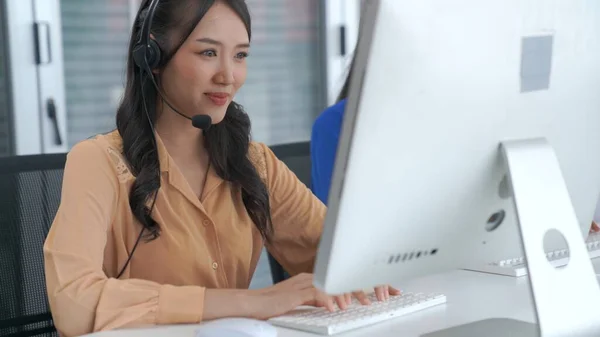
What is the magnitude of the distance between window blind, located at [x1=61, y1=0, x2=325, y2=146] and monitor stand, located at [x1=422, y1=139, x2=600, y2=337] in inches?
93.5

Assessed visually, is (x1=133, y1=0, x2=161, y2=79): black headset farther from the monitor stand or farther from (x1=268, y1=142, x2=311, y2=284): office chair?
the monitor stand

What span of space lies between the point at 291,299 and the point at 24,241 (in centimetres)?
50

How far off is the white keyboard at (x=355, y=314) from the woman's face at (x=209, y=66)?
→ 411 millimetres

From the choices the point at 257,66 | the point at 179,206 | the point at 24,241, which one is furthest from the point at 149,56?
the point at 257,66

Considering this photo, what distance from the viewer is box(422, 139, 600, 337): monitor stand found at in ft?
3.28

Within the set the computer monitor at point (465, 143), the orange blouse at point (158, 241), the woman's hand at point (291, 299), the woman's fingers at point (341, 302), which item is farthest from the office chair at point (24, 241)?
the computer monitor at point (465, 143)

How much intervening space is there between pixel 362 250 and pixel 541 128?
0.28 m

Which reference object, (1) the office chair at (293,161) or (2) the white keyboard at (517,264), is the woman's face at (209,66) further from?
(2) the white keyboard at (517,264)

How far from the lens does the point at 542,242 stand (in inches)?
Result: 40.3

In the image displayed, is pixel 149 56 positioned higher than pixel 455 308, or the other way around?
pixel 149 56

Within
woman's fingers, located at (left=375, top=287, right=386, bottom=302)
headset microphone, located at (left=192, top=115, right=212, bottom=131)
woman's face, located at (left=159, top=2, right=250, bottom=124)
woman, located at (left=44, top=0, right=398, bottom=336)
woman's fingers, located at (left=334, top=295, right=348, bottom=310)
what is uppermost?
woman's face, located at (left=159, top=2, right=250, bottom=124)

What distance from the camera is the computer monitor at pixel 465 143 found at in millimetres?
→ 886

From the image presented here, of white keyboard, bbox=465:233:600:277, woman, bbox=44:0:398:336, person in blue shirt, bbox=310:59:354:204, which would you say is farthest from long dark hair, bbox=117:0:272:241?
white keyboard, bbox=465:233:600:277

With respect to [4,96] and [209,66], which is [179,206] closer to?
[209,66]
